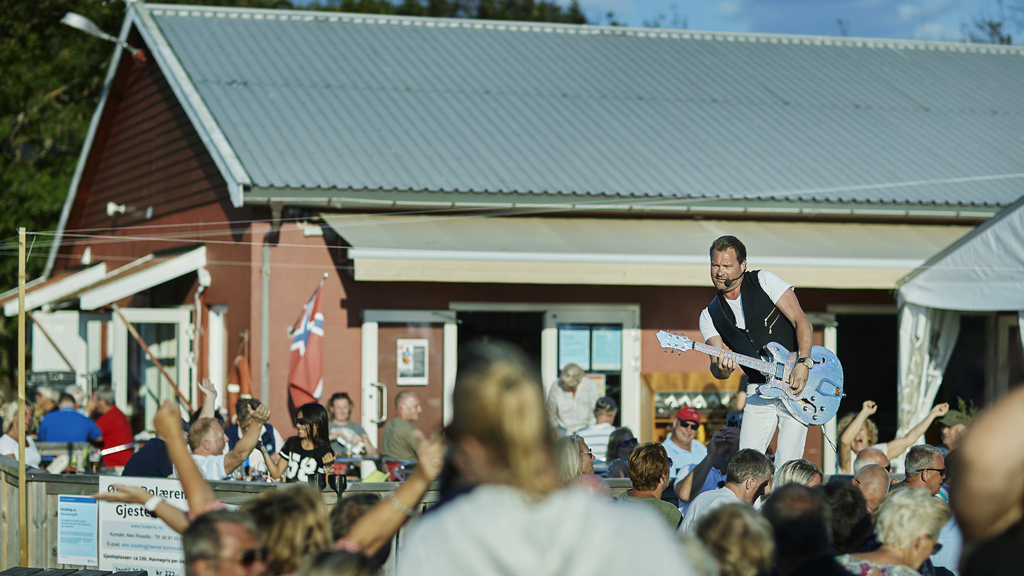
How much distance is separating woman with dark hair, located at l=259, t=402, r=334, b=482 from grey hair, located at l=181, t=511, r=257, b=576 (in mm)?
3503

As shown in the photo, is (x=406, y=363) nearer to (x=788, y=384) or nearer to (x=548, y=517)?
(x=788, y=384)

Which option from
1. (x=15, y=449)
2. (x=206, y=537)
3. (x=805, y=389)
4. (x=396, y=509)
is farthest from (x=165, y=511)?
(x=15, y=449)

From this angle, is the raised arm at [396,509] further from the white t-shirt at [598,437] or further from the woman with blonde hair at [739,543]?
the white t-shirt at [598,437]

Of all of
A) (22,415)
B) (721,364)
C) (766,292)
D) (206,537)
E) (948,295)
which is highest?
(948,295)

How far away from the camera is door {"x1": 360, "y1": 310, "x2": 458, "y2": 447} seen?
35.2ft

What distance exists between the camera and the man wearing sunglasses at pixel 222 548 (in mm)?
2881

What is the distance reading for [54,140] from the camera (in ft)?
72.3

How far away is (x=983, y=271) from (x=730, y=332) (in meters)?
4.23

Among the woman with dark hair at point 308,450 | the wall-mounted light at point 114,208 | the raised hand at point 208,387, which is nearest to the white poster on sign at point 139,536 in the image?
the woman with dark hair at point 308,450

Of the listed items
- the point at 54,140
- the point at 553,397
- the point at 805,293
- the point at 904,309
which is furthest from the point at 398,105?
the point at 54,140

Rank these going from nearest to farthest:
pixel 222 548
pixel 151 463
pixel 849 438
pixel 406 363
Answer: pixel 222 548
pixel 151 463
pixel 849 438
pixel 406 363

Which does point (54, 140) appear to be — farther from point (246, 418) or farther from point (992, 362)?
point (992, 362)

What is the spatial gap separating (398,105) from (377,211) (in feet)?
7.10

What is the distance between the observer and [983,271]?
9102mm
